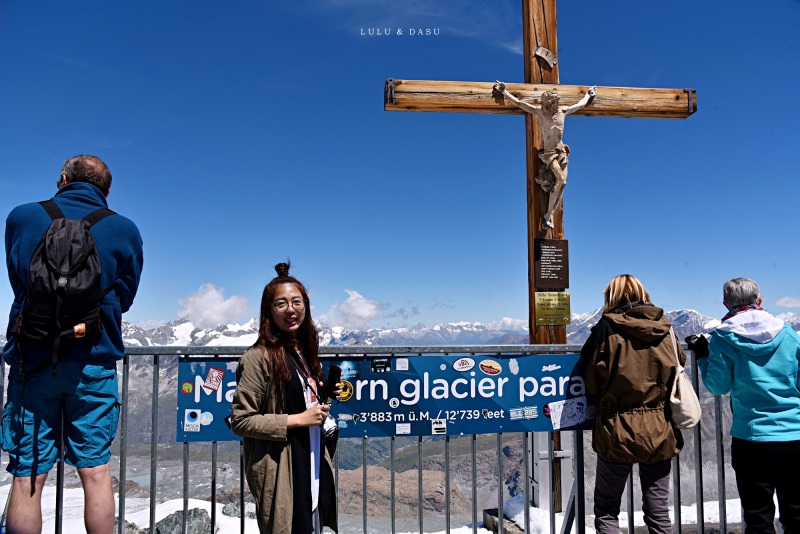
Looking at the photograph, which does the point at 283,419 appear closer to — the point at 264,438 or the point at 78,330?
the point at 264,438

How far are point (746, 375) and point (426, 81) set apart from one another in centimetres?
409

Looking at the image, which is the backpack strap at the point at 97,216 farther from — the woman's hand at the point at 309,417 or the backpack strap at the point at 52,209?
the woman's hand at the point at 309,417

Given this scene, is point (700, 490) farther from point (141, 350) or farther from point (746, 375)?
point (141, 350)

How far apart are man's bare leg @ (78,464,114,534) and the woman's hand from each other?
1022mm

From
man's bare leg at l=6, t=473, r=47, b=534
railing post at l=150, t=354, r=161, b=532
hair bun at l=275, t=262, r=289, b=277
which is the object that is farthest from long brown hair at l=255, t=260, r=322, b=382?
man's bare leg at l=6, t=473, r=47, b=534

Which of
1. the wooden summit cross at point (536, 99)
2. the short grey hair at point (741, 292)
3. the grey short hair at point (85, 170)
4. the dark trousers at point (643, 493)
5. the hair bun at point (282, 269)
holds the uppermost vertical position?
the wooden summit cross at point (536, 99)

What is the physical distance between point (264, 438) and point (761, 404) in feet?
9.83

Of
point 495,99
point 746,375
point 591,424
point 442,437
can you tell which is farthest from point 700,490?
point 495,99

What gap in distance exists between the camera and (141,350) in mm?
3621

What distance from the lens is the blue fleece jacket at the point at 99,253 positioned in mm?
2809

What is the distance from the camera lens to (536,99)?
6035 mm

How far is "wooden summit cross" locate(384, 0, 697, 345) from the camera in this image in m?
5.84

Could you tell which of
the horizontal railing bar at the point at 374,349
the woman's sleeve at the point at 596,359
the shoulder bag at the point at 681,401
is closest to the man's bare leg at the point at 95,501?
the horizontal railing bar at the point at 374,349

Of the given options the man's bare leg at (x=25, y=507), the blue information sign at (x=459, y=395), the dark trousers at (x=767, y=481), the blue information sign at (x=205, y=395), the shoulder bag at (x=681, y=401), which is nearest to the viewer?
the man's bare leg at (x=25, y=507)
